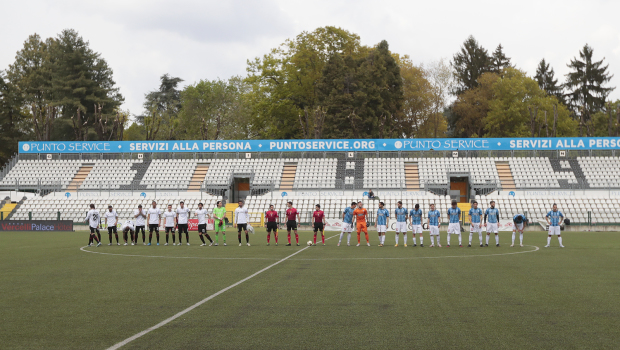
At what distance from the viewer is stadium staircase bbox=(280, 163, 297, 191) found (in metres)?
47.2

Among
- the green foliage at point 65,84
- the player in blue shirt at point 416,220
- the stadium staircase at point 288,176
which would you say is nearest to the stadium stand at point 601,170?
the stadium staircase at point 288,176

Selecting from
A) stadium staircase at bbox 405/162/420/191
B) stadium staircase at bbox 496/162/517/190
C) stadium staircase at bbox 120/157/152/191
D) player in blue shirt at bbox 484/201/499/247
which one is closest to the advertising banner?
stadium staircase at bbox 120/157/152/191

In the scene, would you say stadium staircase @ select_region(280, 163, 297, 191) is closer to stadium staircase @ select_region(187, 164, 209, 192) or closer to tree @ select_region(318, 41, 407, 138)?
stadium staircase @ select_region(187, 164, 209, 192)

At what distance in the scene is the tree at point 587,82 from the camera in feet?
263

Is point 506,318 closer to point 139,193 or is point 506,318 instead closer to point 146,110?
point 139,193

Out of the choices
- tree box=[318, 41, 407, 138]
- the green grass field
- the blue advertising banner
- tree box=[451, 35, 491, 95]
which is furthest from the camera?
tree box=[451, 35, 491, 95]

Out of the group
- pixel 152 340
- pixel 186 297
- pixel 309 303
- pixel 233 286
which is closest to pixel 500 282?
pixel 309 303

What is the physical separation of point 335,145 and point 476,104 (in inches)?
1239

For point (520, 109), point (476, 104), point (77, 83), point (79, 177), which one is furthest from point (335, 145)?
point (77, 83)

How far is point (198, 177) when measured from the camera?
49.2 metres

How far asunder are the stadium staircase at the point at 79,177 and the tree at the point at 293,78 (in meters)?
23.8

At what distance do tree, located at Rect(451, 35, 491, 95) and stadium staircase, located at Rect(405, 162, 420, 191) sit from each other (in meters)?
34.8

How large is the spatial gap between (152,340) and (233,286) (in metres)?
4.48

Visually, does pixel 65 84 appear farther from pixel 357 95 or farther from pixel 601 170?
pixel 601 170
